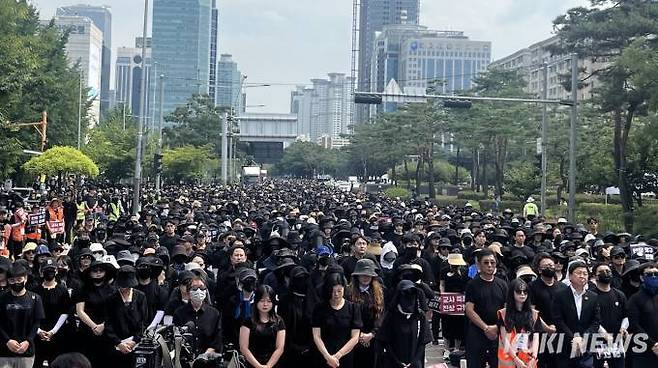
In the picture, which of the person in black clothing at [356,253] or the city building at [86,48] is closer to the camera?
the person in black clothing at [356,253]

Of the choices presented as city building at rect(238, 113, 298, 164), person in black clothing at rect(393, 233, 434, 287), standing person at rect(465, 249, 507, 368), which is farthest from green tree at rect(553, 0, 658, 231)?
city building at rect(238, 113, 298, 164)

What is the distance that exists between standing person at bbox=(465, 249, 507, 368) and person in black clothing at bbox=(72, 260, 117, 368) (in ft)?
11.8

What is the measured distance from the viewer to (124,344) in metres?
9.09

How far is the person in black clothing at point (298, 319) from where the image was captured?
30.3 feet

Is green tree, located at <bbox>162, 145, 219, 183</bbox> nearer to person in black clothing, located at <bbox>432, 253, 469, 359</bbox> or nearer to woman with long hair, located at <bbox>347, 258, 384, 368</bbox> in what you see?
person in black clothing, located at <bbox>432, 253, 469, 359</bbox>

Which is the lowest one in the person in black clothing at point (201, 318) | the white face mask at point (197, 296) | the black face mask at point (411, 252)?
the person in black clothing at point (201, 318)

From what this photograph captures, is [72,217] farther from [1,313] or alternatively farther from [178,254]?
[1,313]

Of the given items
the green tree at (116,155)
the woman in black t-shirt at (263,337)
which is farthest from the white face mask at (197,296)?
the green tree at (116,155)

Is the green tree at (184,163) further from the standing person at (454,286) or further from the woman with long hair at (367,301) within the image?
the woman with long hair at (367,301)

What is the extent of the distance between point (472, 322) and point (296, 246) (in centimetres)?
564

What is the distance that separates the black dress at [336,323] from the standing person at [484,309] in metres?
1.56

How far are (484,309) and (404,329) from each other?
145 cm

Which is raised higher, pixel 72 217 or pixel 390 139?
pixel 390 139

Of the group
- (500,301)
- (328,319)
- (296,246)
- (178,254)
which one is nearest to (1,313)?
(328,319)
